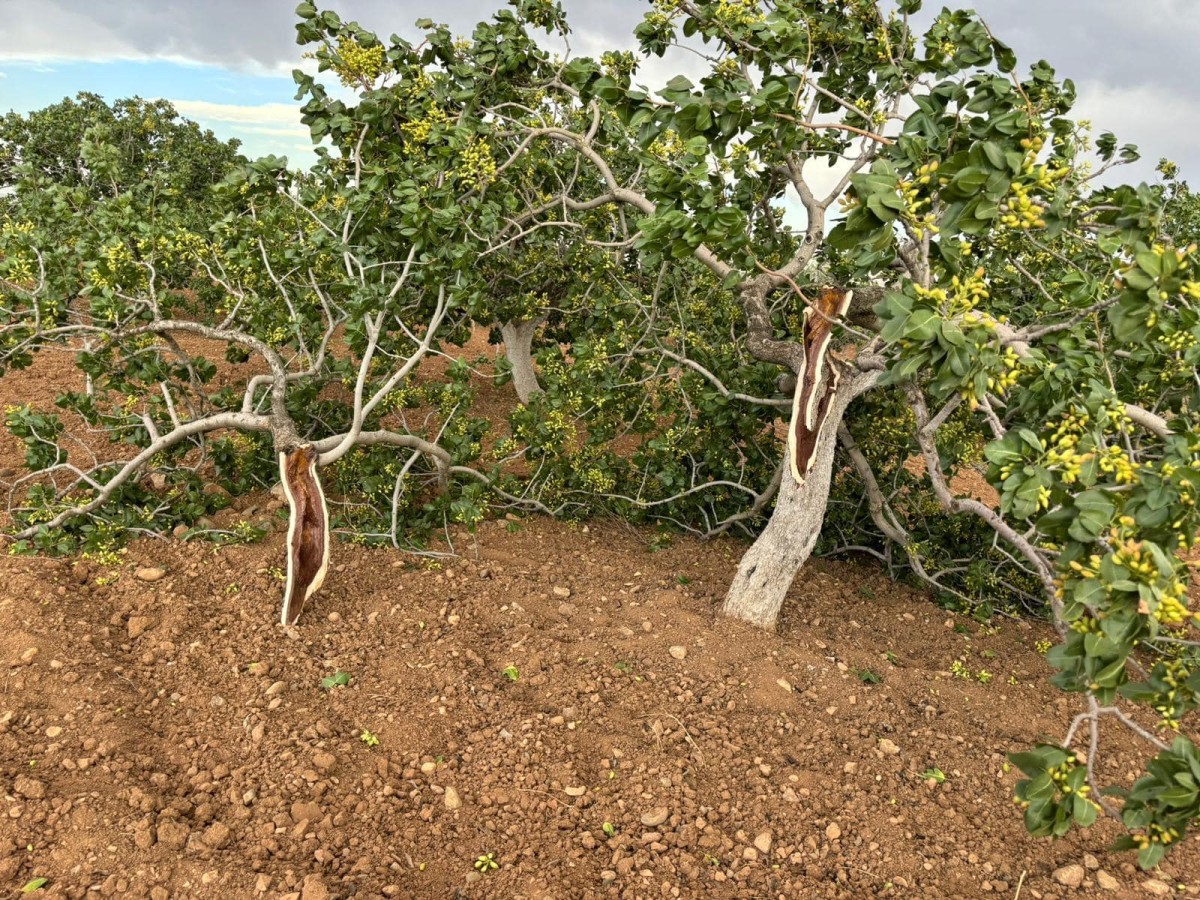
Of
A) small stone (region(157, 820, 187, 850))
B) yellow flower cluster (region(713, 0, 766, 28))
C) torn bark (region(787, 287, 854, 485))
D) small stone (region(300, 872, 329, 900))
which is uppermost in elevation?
yellow flower cluster (region(713, 0, 766, 28))

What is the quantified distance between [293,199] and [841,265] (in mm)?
3521

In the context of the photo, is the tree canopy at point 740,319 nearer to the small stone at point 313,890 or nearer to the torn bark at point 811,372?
the torn bark at point 811,372

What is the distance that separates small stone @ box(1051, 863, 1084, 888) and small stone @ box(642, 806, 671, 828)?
1.55m

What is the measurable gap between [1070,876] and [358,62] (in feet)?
16.5

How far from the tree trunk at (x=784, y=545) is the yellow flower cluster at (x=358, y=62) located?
3.20m

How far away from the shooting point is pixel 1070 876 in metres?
3.10

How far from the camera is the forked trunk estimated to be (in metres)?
4.01

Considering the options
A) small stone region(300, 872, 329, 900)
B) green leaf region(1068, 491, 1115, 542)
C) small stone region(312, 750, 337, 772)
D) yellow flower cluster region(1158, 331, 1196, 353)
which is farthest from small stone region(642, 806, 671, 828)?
yellow flower cluster region(1158, 331, 1196, 353)

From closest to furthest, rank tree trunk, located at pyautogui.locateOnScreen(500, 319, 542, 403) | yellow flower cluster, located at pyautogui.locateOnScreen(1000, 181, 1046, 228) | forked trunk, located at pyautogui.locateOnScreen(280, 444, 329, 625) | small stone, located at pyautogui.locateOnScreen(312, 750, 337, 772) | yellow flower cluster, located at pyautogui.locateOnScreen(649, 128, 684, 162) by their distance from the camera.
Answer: yellow flower cluster, located at pyautogui.locateOnScreen(1000, 181, 1046, 228)
small stone, located at pyautogui.locateOnScreen(312, 750, 337, 772)
forked trunk, located at pyautogui.locateOnScreen(280, 444, 329, 625)
yellow flower cluster, located at pyautogui.locateOnScreen(649, 128, 684, 162)
tree trunk, located at pyautogui.locateOnScreen(500, 319, 542, 403)

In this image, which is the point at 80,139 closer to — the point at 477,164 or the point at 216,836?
the point at 477,164

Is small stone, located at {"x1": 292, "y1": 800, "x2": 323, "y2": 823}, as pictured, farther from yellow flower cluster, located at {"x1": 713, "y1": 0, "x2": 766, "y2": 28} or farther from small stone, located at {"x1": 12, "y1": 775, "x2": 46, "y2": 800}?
yellow flower cluster, located at {"x1": 713, "y1": 0, "x2": 766, "y2": 28}

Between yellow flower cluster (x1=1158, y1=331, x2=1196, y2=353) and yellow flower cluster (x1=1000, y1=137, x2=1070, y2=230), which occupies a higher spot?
yellow flower cluster (x1=1000, y1=137, x2=1070, y2=230)

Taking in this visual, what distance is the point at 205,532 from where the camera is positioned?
4.92 m

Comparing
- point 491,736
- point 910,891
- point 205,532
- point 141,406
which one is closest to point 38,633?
point 205,532
